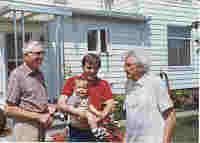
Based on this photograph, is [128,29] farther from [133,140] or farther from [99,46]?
[133,140]

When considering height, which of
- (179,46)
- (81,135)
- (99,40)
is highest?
(99,40)

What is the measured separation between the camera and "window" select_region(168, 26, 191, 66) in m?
11.7

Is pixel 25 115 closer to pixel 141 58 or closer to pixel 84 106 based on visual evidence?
pixel 84 106

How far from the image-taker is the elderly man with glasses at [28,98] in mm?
2496

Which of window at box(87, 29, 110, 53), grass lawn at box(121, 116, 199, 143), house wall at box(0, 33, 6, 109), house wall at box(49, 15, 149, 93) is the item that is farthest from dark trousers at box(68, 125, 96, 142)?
window at box(87, 29, 110, 53)

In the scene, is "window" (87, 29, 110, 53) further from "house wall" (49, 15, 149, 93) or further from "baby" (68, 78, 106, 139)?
"baby" (68, 78, 106, 139)

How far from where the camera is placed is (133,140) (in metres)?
2.34

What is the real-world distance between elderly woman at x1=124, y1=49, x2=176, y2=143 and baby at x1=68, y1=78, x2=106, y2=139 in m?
0.29

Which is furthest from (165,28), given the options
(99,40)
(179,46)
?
(99,40)

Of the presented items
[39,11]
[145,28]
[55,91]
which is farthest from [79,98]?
[145,28]

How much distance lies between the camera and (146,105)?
7.32 ft

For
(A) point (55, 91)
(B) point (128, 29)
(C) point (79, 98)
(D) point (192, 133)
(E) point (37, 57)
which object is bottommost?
(D) point (192, 133)

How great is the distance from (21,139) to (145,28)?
8884 mm

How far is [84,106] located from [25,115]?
0.53m
